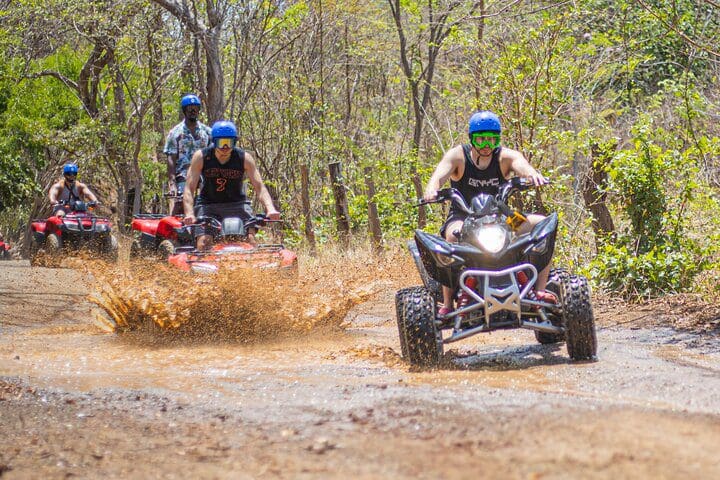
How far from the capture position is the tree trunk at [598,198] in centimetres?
1149

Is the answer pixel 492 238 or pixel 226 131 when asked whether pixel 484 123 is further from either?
pixel 226 131

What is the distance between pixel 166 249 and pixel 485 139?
4.42 m

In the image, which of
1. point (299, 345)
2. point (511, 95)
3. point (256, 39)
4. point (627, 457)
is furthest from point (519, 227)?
point (256, 39)

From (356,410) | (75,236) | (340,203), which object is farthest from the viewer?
(75,236)

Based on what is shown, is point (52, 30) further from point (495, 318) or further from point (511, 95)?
point (495, 318)

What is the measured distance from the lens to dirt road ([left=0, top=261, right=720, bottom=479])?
3.85 metres

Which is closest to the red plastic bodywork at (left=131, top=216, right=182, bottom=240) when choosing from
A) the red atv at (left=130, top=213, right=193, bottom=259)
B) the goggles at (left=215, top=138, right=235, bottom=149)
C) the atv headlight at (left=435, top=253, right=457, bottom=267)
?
the red atv at (left=130, top=213, right=193, bottom=259)

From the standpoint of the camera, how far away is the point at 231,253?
910cm

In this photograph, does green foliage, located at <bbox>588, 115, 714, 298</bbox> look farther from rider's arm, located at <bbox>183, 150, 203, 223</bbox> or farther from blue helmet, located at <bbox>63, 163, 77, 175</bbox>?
blue helmet, located at <bbox>63, 163, 77, 175</bbox>

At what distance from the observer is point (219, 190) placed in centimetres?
1004

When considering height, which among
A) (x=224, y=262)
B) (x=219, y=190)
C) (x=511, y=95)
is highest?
(x=511, y=95)

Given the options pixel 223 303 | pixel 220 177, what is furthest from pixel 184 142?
pixel 223 303

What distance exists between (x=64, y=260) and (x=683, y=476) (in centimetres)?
1634

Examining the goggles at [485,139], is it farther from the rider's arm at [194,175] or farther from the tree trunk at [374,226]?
the tree trunk at [374,226]
